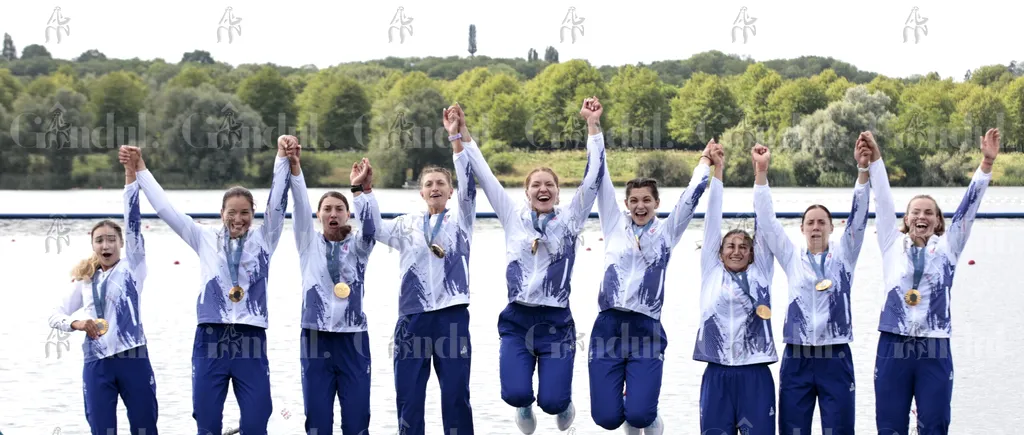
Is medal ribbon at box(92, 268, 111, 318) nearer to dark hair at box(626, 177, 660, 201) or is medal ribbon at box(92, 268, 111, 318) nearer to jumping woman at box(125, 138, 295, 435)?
jumping woman at box(125, 138, 295, 435)

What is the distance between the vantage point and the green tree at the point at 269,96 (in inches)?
3452

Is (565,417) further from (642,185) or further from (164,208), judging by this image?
(164,208)

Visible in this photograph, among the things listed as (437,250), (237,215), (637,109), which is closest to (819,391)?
(437,250)

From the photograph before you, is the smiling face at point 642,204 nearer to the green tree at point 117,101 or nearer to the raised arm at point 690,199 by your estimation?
the raised arm at point 690,199

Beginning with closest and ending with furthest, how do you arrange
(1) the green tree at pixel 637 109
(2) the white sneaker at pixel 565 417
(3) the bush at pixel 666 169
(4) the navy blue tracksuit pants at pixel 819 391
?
(4) the navy blue tracksuit pants at pixel 819 391, (2) the white sneaker at pixel 565 417, (3) the bush at pixel 666 169, (1) the green tree at pixel 637 109

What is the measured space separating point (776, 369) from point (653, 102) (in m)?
76.7

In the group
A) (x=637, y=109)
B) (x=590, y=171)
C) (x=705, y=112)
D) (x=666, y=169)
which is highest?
(x=637, y=109)

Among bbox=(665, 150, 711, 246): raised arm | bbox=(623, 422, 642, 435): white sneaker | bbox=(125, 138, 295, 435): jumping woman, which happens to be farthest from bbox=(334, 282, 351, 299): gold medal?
bbox=(665, 150, 711, 246): raised arm

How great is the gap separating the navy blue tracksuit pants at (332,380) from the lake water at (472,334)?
234 cm

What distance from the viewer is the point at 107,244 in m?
9.35

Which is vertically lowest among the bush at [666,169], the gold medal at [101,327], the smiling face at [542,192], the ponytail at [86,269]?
the gold medal at [101,327]

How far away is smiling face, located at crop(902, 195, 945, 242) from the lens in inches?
370

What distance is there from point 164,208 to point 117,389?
1326 millimetres

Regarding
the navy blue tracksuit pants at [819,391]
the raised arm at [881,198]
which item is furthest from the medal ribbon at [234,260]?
the raised arm at [881,198]
